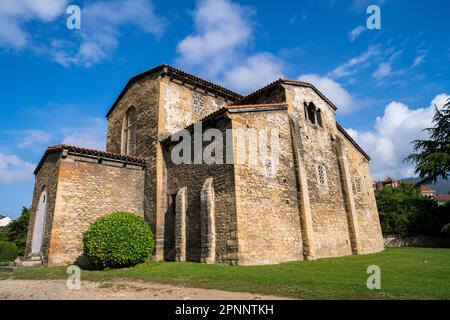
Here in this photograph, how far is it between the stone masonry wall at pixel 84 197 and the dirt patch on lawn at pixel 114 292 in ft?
14.4

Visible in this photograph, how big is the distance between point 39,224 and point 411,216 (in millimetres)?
27428

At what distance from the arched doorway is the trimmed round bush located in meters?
4.04

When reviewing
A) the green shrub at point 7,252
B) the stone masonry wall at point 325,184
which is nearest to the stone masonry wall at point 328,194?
the stone masonry wall at point 325,184

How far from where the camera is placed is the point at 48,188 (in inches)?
573

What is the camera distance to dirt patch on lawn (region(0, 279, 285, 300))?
612cm

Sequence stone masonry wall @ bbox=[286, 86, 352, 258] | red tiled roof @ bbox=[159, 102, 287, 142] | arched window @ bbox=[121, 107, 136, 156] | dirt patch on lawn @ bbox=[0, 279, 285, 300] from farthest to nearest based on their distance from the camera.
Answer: arched window @ bbox=[121, 107, 136, 156] → stone masonry wall @ bbox=[286, 86, 352, 258] → red tiled roof @ bbox=[159, 102, 287, 142] → dirt patch on lawn @ bbox=[0, 279, 285, 300]

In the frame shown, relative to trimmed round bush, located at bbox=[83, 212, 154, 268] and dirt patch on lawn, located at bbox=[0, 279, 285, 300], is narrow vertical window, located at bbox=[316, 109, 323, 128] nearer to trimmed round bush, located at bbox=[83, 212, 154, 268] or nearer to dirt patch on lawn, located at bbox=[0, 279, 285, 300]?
trimmed round bush, located at bbox=[83, 212, 154, 268]

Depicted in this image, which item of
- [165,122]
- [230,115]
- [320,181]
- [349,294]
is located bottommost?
[349,294]

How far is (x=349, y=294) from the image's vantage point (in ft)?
19.4

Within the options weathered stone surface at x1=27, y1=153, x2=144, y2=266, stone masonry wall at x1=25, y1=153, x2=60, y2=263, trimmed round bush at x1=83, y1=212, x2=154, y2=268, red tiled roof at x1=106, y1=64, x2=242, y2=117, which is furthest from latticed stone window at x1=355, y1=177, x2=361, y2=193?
stone masonry wall at x1=25, y1=153, x2=60, y2=263

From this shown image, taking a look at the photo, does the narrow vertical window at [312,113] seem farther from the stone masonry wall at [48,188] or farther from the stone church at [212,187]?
the stone masonry wall at [48,188]
